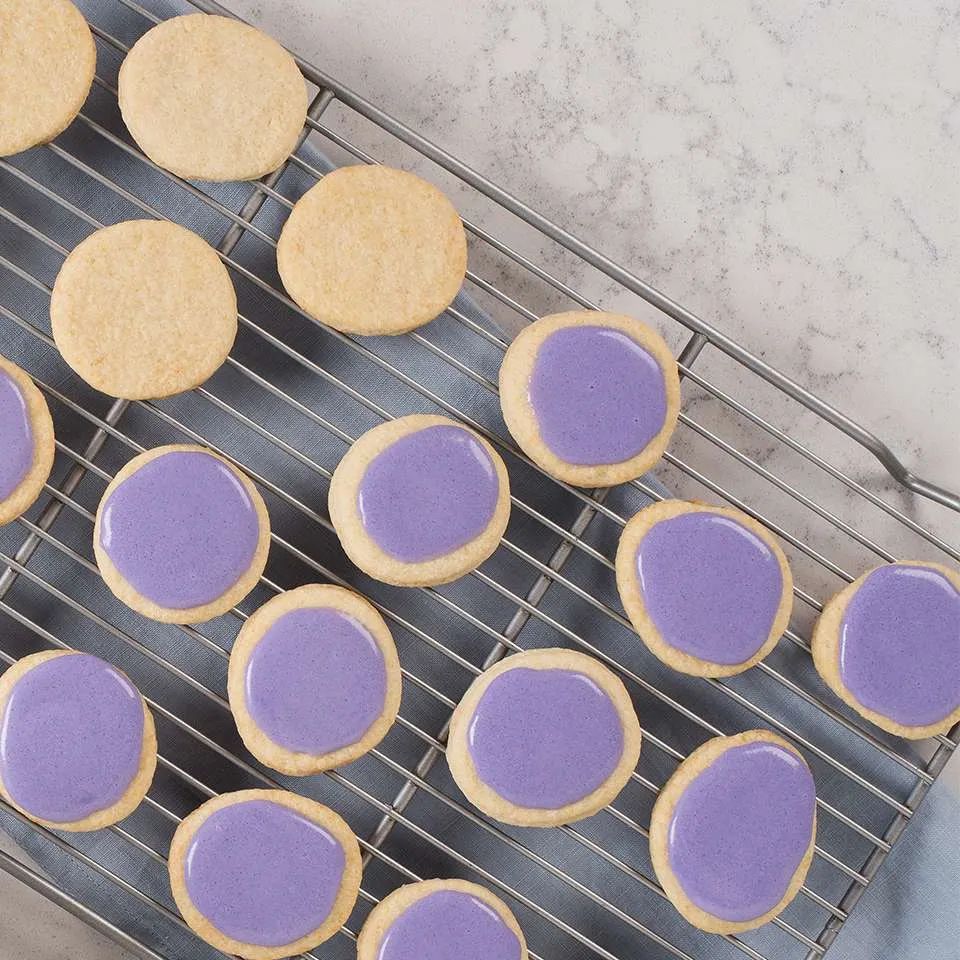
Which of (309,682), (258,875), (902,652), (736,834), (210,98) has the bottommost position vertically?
(258,875)

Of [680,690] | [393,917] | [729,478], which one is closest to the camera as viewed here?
[393,917]

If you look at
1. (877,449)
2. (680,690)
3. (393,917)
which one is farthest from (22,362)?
(877,449)

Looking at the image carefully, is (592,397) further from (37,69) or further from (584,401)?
(37,69)

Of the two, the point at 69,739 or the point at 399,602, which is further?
the point at 399,602

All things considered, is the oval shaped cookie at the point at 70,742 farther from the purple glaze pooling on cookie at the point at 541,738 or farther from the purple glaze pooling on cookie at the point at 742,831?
the purple glaze pooling on cookie at the point at 742,831

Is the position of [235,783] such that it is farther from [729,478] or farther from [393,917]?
[729,478]

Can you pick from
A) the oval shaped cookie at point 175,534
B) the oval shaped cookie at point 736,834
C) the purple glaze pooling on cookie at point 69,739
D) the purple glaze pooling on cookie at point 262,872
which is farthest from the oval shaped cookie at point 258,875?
the oval shaped cookie at point 736,834

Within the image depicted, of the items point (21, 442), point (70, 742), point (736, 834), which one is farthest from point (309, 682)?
point (736, 834)
